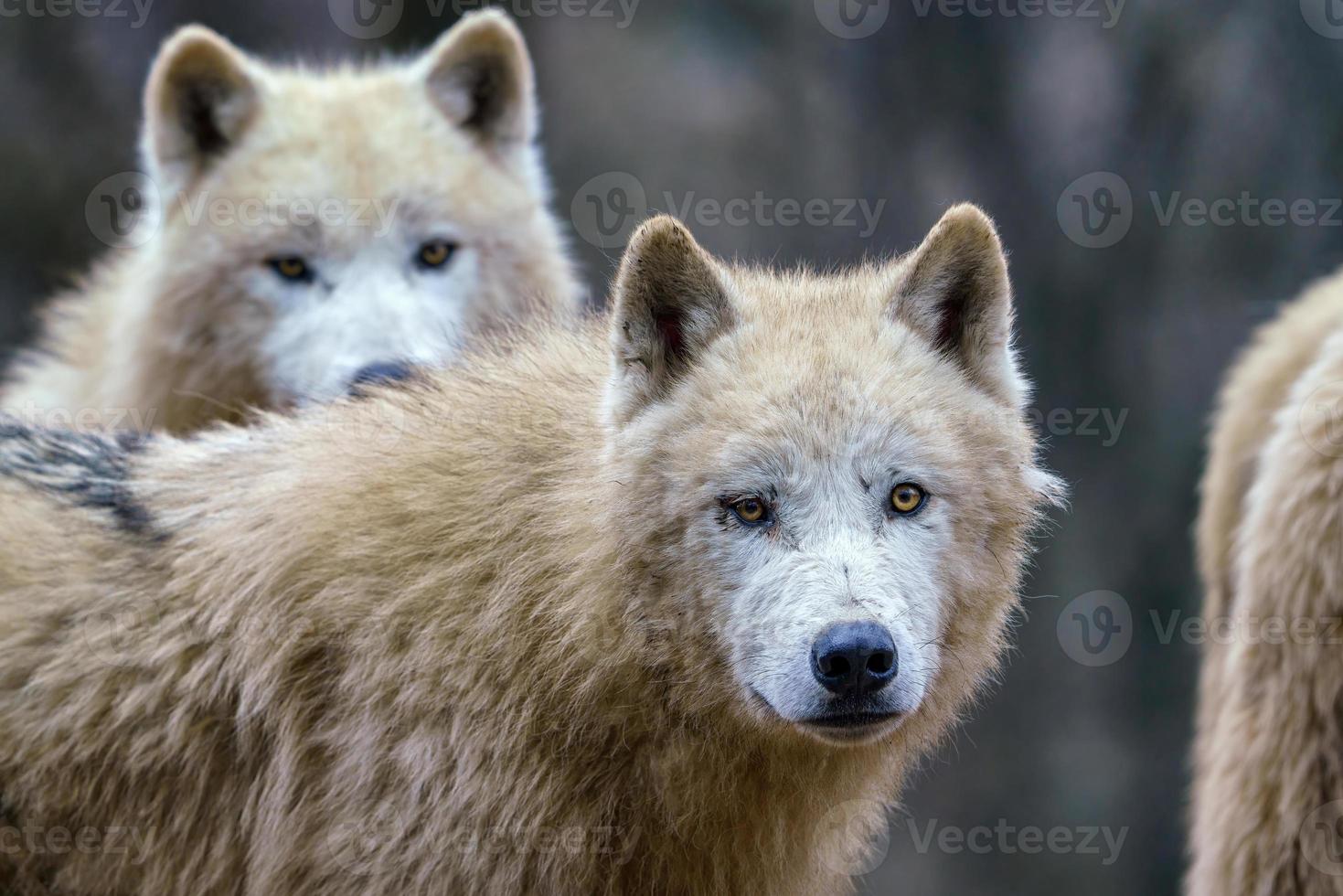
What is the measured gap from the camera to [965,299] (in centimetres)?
409

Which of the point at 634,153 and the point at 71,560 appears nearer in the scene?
the point at 71,560

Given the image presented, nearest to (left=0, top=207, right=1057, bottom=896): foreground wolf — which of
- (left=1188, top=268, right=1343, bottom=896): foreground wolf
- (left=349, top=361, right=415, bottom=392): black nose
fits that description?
(left=349, top=361, right=415, bottom=392): black nose

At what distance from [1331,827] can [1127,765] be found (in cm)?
883

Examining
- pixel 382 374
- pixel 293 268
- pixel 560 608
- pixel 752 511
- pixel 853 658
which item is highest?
pixel 293 268

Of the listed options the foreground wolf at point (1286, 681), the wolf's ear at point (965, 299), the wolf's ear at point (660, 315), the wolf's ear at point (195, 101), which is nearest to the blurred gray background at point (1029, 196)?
the wolf's ear at point (195, 101)

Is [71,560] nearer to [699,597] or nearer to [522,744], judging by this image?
[522,744]

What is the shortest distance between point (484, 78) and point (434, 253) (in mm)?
1127

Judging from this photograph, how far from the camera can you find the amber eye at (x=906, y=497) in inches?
147

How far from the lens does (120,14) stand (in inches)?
505

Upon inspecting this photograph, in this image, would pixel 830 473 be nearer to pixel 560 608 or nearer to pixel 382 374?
pixel 560 608

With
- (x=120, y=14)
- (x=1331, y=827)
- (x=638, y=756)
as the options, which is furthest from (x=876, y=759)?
(x=120, y=14)

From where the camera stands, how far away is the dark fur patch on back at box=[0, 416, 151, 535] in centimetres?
434

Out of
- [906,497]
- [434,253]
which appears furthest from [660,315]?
[434,253]

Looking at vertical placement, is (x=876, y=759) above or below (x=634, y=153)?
below
